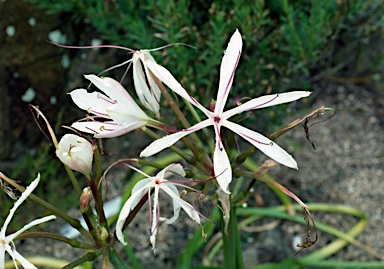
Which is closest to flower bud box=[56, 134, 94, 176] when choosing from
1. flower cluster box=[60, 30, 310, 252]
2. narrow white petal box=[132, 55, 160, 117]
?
flower cluster box=[60, 30, 310, 252]

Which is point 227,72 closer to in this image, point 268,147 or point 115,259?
point 268,147

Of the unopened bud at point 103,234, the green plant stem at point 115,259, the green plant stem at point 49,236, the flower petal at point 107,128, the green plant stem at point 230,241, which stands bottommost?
the green plant stem at point 230,241

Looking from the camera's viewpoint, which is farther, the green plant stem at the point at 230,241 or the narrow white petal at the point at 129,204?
the green plant stem at the point at 230,241

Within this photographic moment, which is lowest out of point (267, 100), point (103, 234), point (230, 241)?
point (230, 241)

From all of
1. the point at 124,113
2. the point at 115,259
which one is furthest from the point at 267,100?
Result: the point at 115,259

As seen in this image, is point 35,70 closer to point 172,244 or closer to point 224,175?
point 172,244

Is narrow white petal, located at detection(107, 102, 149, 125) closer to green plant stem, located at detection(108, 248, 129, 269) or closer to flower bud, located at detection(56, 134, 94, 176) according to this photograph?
flower bud, located at detection(56, 134, 94, 176)

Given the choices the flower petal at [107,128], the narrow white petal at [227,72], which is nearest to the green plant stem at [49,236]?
the flower petal at [107,128]

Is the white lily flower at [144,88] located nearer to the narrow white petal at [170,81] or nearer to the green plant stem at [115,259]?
the narrow white petal at [170,81]
